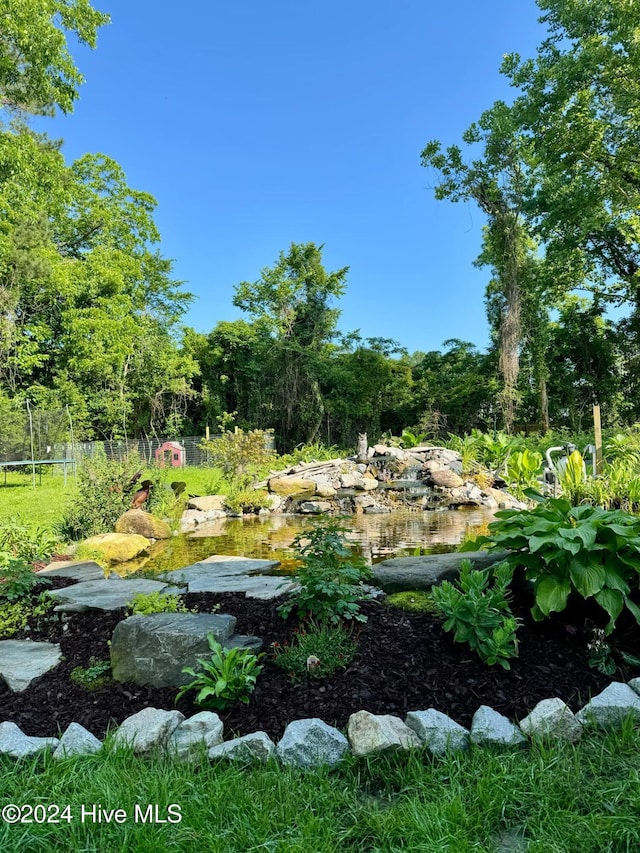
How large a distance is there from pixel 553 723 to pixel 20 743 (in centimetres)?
174

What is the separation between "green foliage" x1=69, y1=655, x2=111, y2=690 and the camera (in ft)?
6.82

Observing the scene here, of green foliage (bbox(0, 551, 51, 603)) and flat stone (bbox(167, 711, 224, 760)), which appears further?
green foliage (bbox(0, 551, 51, 603))

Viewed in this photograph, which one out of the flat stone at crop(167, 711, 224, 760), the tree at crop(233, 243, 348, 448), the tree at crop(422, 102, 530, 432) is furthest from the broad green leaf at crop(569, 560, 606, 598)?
the tree at crop(233, 243, 348, 448)

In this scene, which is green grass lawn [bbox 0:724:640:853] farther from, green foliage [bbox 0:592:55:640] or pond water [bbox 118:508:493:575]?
pond water [bbox 118:508:493:575]

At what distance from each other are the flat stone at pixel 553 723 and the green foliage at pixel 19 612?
8.03 ft

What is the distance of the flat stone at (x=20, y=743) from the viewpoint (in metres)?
1.63

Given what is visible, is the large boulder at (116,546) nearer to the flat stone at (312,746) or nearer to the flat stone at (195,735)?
the flat stone at (195,735)

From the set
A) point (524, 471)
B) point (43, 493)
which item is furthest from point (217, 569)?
point (524, 471)

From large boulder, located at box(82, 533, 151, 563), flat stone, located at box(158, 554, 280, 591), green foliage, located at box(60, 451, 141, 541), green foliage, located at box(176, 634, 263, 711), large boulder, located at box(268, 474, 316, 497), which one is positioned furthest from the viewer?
large boulder, located at box(268, 474, 316, 497)

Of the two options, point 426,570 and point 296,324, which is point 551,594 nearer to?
point 426,570

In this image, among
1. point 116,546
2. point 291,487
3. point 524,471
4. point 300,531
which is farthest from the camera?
point 291,487

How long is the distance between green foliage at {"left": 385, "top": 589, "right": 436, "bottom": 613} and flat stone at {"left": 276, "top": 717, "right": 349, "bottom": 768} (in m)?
1.02

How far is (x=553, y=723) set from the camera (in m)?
1.68

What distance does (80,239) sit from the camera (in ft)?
63.0
